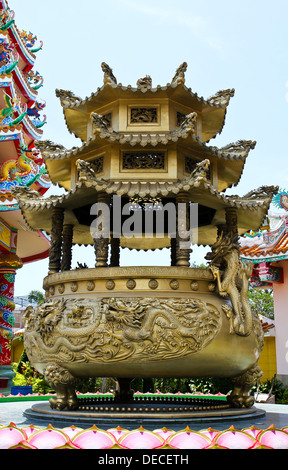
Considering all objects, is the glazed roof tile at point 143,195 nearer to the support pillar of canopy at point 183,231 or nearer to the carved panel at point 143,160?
the support pillar of canopy at point 183,231

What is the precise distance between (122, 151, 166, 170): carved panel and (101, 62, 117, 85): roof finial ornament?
1.61m

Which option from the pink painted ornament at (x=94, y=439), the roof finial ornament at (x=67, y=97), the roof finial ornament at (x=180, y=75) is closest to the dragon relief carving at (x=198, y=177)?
the roof finial ornament at (x=180, y=75)

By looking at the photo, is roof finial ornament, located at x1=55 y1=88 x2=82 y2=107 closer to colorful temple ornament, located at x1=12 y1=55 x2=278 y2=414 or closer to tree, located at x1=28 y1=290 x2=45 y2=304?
colorful temple ornament, located at x1=12 y1=55 x2=278 y2=414

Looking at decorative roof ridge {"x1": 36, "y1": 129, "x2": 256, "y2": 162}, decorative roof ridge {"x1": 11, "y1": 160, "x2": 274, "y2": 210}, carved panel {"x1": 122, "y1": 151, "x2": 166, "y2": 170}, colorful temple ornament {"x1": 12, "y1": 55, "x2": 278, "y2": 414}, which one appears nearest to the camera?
colorful temple ornament {"x1": 12, "y1": 55, "x2": 278, "y2": 414}

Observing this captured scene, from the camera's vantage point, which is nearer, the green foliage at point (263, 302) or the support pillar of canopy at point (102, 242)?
the support pillar of canopy at point (102, 242)

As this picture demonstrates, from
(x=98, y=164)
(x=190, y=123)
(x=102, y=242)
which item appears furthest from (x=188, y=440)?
(x=98, y=164)

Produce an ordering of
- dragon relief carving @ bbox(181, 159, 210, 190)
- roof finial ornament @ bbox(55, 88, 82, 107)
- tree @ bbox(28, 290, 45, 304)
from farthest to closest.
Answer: tree @ bbox(28, 290, 45, 304)
roof finial ornament @ bbox(55, 88, 82, 107)
dragon relief carving @ bbox(181, 159, 210, 190)

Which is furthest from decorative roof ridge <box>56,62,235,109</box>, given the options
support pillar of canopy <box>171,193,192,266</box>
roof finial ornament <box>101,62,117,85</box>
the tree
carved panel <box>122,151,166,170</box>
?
the tree

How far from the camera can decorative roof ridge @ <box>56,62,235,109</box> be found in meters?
10.1

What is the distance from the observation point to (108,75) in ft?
33.6

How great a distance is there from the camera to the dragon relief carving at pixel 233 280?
8898mm

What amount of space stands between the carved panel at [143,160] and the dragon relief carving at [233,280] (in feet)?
6.64

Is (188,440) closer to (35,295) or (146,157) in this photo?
(146,157)

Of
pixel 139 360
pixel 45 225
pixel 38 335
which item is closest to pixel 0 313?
pixel 45 225
